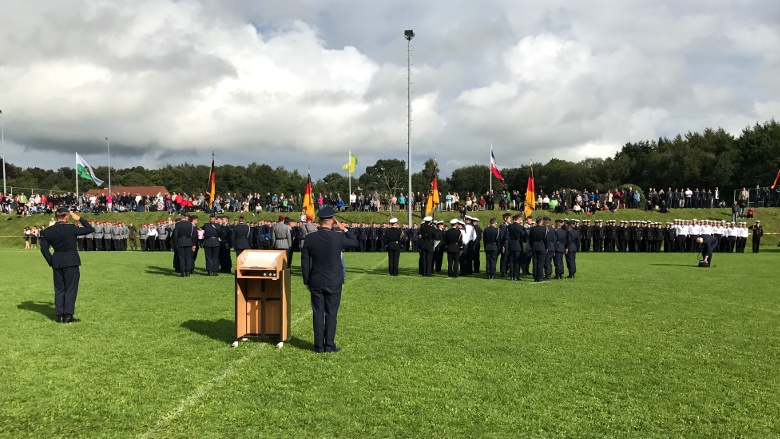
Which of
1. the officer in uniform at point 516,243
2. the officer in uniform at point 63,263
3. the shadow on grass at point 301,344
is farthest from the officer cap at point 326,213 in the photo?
the officer in uniform at point 516,243

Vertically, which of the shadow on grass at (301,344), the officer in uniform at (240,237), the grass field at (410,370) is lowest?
the shadow on grass at (301,344)

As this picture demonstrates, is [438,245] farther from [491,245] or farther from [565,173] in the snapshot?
[565,173]

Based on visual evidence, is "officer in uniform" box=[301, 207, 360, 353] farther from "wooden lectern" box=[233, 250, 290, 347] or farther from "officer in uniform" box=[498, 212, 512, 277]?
"officer in uniform" box=[498, 212, 512, 277]

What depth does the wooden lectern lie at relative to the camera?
819cm

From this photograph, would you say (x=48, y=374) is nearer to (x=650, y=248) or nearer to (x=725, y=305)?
(x=725, y=305)

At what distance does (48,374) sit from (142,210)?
46735mm

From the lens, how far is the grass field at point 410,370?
5.18 m

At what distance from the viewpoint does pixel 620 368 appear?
276 inches

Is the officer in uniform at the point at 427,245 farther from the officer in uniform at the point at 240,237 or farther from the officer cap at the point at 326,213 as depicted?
the officer cap at the point at 326,213

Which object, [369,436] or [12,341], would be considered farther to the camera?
[12,341]

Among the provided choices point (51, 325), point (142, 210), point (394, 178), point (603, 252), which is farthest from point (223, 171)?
point (51, 325)

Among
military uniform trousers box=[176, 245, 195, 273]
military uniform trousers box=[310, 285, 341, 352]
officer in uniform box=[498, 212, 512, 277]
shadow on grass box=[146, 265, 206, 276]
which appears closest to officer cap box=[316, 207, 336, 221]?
military uniform trousers box=[310, 285, 341, 352]

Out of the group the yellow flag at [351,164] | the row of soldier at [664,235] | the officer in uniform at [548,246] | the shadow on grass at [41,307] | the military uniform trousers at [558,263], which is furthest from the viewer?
the yellow flag at [351,164]

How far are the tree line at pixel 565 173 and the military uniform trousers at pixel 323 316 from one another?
3039 cm
